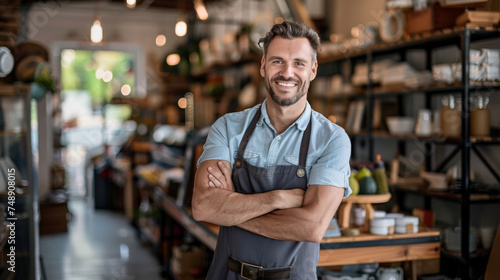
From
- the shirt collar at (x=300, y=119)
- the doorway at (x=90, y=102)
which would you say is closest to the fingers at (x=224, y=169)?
the shirt collar at (x=300, y=119)

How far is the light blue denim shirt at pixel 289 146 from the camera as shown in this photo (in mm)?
2227

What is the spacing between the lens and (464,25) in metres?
3.91

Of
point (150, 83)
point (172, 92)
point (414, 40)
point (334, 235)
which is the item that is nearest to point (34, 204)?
point (334, 235)

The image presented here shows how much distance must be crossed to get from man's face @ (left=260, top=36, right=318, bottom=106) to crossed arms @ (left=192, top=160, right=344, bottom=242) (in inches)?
15.5

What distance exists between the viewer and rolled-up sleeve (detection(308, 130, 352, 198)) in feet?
7.20

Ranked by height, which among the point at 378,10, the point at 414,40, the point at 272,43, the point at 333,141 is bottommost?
the point at 333,141

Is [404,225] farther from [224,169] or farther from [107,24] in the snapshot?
[107,24]

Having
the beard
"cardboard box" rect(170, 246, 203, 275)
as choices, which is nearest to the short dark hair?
the beard

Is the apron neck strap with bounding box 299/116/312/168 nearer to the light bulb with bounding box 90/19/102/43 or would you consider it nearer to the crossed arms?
the crossed arms

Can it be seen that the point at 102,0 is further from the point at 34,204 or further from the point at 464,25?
the point at 464,25

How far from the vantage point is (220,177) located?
2.32 m

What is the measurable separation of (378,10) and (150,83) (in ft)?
21.2

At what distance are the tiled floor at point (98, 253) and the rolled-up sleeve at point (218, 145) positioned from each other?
11.5ft

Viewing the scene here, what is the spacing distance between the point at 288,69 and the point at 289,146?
0.33 metres
